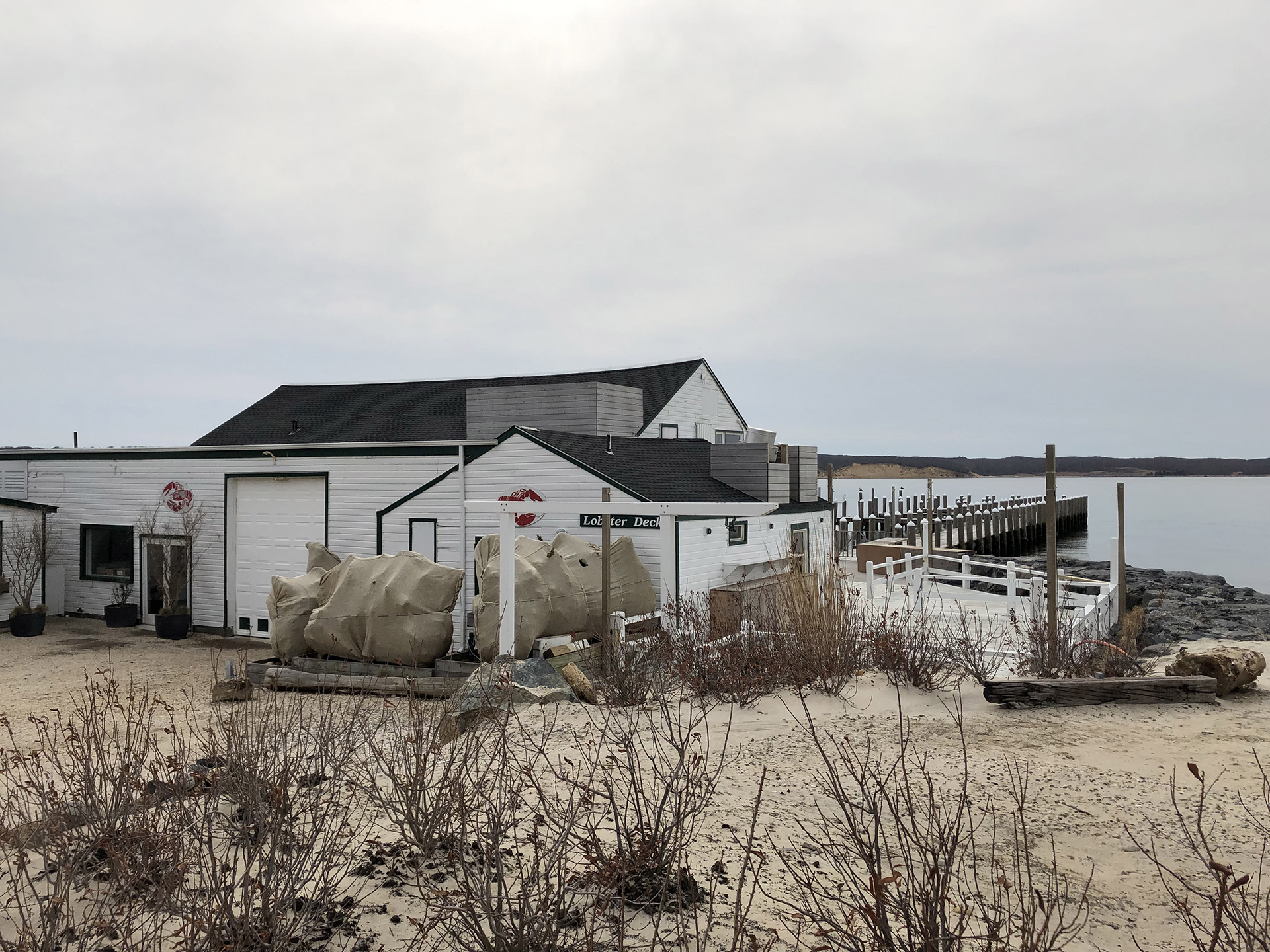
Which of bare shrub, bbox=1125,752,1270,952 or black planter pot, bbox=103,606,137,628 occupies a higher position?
bare shrub, bbox=1125,752,1270,952

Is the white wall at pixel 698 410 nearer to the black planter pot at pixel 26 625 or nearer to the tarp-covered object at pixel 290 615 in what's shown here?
the tarp-covered object at pixel 290 615

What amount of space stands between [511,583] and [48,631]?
15434 mm

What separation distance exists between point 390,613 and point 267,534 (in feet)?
28.4

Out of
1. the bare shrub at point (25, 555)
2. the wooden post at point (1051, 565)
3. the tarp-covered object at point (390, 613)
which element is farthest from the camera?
the bare shrub at point (25, 555)

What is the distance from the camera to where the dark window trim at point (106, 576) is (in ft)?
74.4

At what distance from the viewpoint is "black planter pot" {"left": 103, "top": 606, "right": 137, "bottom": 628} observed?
21.9 m

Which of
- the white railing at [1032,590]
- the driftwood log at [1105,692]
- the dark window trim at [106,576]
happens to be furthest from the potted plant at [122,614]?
the driftwood log at [1105,692]

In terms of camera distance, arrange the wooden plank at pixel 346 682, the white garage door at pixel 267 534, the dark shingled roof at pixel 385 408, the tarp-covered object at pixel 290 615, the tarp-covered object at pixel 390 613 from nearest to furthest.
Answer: the wooden plank at pixel 346 682 < the tarp-covered object at pixel 390 613 < the tarp-covered object at pixel 290 615 < the white garage door at pixel 267 534 < the dark shingled roof at pixel 385 408

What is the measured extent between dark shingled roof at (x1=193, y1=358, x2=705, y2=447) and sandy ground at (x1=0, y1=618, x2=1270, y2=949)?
15012 millimetres

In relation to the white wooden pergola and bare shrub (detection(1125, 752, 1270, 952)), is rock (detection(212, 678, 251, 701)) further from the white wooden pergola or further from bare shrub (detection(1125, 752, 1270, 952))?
bare shrub (detection(1125, 752, 1270, 952))

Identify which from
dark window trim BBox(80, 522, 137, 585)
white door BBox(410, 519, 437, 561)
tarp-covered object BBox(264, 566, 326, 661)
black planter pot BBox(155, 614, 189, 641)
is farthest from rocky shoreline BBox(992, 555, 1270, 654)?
dark window trim BBox(80, 522, 137, 585)

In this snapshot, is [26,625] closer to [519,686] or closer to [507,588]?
[507,588]

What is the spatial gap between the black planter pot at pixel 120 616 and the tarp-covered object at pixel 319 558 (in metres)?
8.50

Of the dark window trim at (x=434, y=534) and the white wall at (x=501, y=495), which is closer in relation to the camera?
the white wall at (x=501, y=495)
